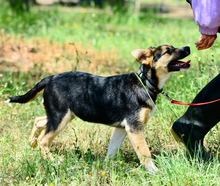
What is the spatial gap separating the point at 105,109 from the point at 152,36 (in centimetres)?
603

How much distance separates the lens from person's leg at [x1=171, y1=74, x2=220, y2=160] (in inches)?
132

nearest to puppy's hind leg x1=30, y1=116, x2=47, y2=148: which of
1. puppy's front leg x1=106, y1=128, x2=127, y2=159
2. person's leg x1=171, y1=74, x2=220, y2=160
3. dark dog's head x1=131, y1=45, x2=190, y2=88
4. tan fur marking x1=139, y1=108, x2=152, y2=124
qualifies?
puppy's front leg x1=106, y1=128, x2=127, y2=159

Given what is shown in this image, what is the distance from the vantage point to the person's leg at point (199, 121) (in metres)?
3.36

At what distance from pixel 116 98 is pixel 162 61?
570mm

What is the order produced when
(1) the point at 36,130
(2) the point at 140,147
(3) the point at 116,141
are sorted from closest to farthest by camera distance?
(2) the point at 140,147
(3) the point at 116,141
(1) the point at 36,130

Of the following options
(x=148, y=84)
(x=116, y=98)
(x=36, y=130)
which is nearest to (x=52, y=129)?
(x=36, y=130)

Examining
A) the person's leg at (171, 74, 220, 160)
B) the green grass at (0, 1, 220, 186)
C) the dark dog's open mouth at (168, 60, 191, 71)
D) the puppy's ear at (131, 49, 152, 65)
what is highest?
the puppy's ear at (131, 49, 152, 65)

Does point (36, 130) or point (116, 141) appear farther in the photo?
point (36, 130)

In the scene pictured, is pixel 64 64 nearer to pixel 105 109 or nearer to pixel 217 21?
pixel 105 109

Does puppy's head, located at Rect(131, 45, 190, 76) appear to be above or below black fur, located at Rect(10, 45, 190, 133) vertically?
above

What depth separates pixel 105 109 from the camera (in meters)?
3.50

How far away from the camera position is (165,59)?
11.2ft

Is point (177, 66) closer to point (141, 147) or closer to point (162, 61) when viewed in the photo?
point (162, 61)

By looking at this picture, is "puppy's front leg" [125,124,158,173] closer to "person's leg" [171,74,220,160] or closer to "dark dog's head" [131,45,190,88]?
"person's leg" [171,74,220,160]
